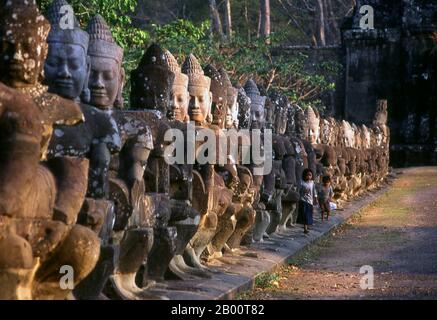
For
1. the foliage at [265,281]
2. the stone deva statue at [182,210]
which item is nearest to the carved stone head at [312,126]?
the foliage at [265,281]

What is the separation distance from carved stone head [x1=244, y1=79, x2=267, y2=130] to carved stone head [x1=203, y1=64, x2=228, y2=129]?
6.72 ft

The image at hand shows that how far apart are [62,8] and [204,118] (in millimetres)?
2927

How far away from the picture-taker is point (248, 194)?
1112 centimetres

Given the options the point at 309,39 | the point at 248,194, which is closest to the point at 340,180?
the point at 248,194

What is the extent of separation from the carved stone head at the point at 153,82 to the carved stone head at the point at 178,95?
18.9 inches

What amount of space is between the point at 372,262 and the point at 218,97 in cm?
273

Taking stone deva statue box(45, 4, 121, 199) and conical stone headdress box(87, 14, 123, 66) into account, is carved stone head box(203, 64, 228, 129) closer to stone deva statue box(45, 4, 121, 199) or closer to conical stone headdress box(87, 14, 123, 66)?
conical stone headdress box(87, 14, 123, 66)

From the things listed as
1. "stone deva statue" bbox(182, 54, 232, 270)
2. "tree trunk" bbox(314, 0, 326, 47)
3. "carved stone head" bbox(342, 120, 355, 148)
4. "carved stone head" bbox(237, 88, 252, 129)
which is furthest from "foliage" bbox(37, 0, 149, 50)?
"tree trunk" bbox(314, 0, 326, 47)

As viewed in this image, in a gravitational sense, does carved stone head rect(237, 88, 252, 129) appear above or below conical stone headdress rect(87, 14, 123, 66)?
below

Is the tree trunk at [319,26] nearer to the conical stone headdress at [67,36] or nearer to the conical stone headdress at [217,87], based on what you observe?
the conical stone headdress at [217,87]

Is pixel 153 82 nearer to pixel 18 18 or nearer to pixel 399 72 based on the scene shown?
pixel 18 18

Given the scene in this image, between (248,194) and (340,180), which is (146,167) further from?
(340,180)

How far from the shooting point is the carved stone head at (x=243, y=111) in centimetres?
1245

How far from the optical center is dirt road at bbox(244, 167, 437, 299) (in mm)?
9375
